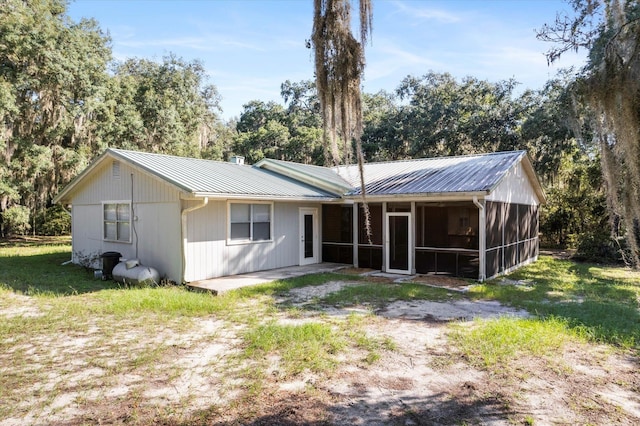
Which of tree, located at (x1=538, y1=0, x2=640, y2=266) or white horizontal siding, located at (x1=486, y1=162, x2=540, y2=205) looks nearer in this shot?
tree, located at (x1=538, y1=0, x2=640, y2=266)

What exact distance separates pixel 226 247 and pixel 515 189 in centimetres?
894

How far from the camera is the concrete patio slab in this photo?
9.02m

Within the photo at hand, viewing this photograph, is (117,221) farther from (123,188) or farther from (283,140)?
(283,140)

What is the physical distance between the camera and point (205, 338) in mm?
5691

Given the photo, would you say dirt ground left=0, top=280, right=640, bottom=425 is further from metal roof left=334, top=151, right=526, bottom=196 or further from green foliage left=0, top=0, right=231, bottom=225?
green foliage left=0, top=0, right=231, bottom=225

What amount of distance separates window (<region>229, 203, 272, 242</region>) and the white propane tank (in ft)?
6.77

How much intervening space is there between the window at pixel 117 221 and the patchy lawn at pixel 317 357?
2535mm

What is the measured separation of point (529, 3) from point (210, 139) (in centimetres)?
2571

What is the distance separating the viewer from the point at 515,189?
Answer: 12.7 metres

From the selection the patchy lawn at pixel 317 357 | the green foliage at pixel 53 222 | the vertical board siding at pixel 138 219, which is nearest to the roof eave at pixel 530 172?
the patchy lawn at pixel 317 357

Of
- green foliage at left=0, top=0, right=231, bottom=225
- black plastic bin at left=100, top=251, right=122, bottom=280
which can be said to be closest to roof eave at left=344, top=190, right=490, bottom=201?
black plastic bin at left=100, top=251, right=122, bottom=280

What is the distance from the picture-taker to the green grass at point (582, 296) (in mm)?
6098

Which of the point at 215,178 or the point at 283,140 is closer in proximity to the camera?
the point at 215,178

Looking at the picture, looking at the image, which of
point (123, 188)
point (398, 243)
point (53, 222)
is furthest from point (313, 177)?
point (53, 222)
